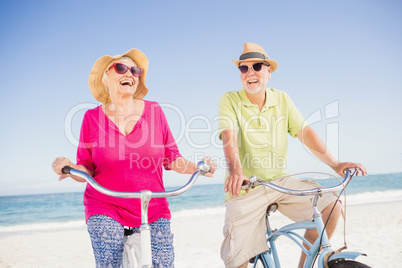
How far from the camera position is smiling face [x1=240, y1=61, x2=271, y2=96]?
3174 mm

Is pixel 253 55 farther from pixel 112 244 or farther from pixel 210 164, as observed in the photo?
pixel 112 244

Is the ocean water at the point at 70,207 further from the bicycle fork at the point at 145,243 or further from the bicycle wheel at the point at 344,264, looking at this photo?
the bicycle wheel at the point at 344,264

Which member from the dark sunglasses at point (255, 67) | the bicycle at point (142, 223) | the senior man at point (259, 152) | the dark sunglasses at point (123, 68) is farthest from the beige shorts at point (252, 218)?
the dark sunglasses at point (123, 68)

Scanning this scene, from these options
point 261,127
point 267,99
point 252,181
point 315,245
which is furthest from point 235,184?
point 267,99

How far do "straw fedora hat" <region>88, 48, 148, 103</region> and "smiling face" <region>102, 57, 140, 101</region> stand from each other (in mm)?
60

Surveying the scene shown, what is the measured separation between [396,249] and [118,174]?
6003mm

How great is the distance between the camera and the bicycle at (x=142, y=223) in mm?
1779

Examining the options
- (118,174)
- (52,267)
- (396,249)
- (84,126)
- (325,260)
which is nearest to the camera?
(325,260)

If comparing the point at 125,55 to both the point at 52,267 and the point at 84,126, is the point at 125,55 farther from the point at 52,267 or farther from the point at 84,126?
the point at 52,267

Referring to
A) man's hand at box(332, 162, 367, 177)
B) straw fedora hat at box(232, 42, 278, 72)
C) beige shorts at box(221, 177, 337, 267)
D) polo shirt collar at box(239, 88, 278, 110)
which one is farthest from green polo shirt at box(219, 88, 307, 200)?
man's hand at box(332, 162, 367, 177)

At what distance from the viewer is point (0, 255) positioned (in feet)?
28.6

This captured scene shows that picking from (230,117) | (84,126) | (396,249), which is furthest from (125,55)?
(396,249)

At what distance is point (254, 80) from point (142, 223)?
1848mm

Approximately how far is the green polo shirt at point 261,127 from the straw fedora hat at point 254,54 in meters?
0.27
